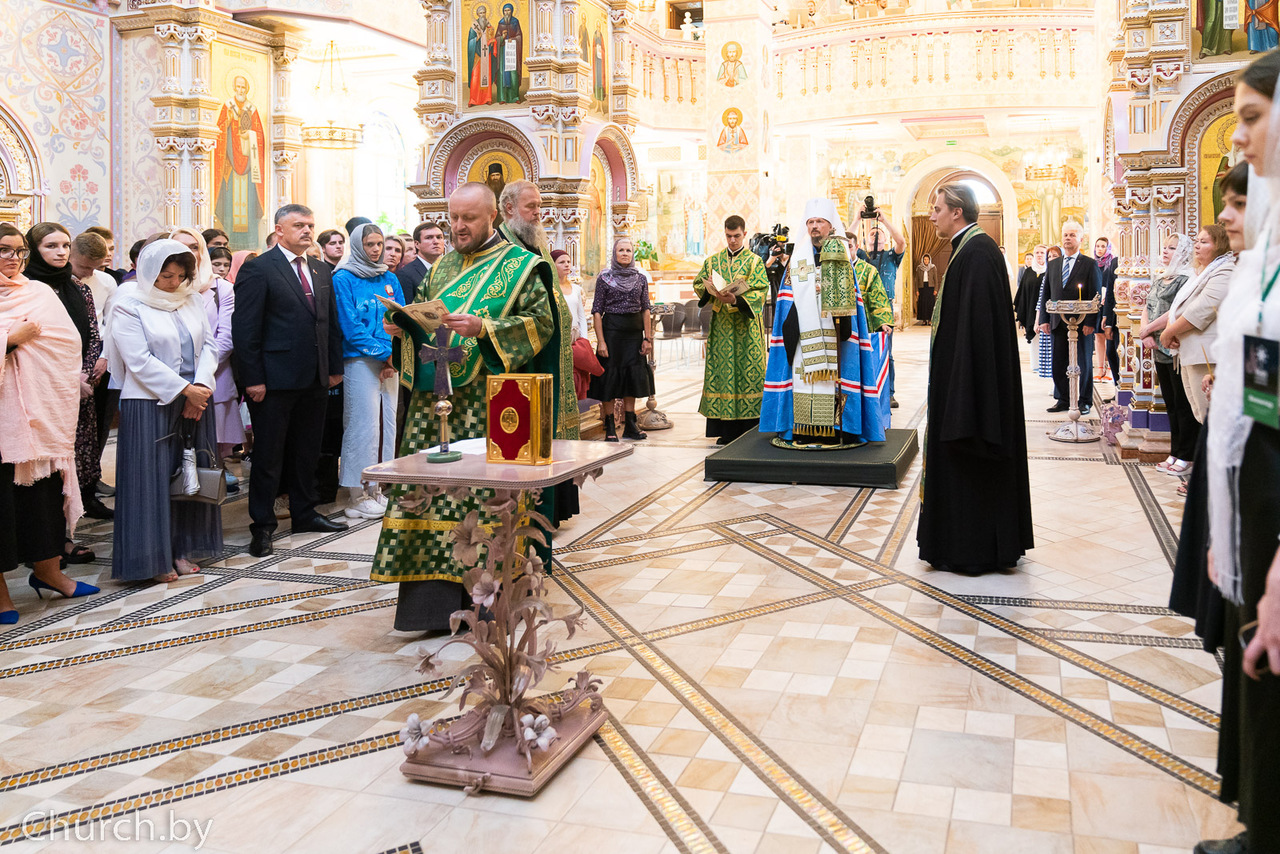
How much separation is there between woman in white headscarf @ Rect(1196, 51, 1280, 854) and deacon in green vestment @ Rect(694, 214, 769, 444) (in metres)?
6.31

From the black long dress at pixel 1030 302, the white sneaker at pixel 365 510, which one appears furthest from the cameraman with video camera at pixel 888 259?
the white sneaker at pixel 365 510

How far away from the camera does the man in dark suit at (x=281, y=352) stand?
5.53m

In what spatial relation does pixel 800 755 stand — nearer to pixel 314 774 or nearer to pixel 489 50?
pixel 314 774

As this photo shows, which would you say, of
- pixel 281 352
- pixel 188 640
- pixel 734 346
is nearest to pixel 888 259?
pixel 734 346

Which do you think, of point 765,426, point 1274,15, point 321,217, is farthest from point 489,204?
point 321,217

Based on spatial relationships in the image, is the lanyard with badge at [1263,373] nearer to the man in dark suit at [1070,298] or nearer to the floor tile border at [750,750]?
the floor tile border at [750,750]

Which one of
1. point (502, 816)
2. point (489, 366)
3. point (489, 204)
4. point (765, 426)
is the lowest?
point (502, 816)

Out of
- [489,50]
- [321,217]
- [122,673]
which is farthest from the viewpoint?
[321,217]

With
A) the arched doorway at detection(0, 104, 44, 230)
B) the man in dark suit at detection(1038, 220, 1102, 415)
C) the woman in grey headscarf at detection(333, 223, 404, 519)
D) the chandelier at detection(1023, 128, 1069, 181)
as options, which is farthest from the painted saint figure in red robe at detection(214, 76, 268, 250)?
the chandelier at detection(1023, 128, 1069, 181)

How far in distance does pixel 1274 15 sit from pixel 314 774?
790 cm

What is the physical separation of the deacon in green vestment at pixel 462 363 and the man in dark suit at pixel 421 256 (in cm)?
250

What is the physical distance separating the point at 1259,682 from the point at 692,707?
177 centimetres

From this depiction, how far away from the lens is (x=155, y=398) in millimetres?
4848

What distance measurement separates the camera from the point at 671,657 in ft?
12.6
